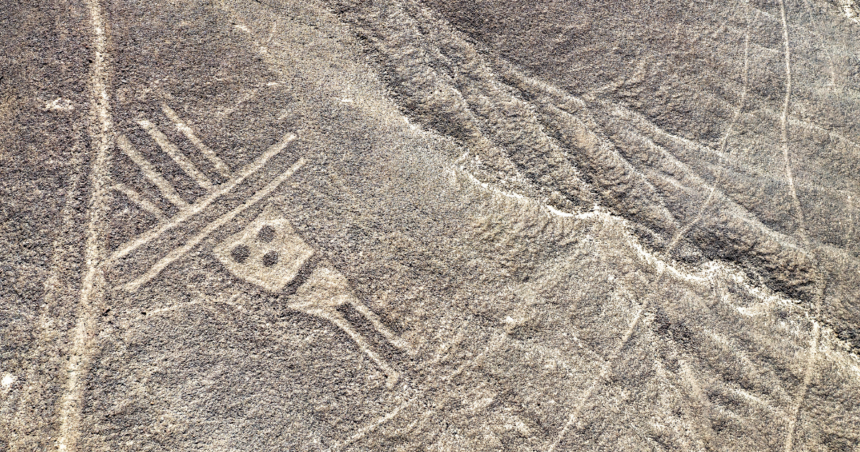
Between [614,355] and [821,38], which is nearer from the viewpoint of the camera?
[614,355]

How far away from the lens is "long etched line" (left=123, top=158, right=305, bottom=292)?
2498 mm

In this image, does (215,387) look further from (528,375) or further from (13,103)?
(13,103)

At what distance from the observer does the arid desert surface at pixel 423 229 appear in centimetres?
235

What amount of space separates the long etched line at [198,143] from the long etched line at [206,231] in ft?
0.57

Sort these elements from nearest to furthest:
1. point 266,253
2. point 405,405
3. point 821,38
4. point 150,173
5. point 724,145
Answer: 1. point 405,405
2. point 266,253
3. point 150,173
4. point 724,145
5. point 821,38

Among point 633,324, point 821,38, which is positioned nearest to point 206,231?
point 633,324

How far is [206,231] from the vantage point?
262 cm

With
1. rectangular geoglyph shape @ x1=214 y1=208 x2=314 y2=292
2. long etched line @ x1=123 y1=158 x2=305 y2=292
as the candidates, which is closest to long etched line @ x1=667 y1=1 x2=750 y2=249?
rectangular geoglyph shape @ x1=214 y1=208 x2=314 y2=292

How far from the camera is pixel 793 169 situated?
2.94 m

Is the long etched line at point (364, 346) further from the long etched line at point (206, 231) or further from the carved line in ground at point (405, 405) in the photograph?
the long etched line at point (206, 231)

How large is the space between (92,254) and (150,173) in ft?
1.43

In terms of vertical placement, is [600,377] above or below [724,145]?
below

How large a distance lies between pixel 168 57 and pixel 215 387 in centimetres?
169

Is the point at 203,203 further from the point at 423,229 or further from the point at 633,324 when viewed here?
the point at 633,324
